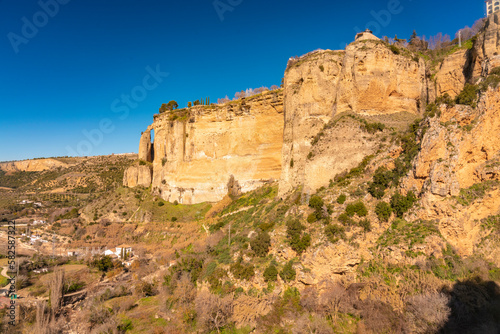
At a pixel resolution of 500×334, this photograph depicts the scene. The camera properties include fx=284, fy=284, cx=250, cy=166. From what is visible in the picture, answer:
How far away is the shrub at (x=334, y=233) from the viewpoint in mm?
13622

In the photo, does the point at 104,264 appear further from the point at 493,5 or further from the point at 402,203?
the point at 493,5

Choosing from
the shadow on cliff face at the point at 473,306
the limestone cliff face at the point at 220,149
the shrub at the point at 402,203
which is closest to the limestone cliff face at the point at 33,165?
the limestone cliff face at the point at 220,149

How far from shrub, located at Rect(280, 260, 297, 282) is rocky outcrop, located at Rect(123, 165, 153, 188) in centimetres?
3375

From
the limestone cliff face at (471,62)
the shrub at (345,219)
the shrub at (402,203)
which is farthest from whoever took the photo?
the limestone cliff face at (471,62)

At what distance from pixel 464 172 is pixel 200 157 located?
2837 cm

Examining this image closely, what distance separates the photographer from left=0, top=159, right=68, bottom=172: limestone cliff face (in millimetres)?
93312

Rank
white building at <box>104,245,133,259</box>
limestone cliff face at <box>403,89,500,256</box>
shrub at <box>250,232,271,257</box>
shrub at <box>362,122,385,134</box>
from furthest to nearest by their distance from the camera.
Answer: white building at <box>104,245,133,259</box> < shrub at <box>362,122,385,134</box> < shrub at <box>250,232,271,257</box> < limestone cliff face at <box>403,89,500,256</box>

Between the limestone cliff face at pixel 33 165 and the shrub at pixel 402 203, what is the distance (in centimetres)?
10146

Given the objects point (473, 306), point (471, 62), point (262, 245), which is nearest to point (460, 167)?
point (473, 306)

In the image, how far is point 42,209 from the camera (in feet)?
172

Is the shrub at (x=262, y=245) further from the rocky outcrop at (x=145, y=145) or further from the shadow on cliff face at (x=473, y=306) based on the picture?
the rocky outcrop at (x=145, y=145)

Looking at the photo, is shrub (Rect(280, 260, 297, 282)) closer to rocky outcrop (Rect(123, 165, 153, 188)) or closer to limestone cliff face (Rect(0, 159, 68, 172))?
rocky outcrop (Rect(123, 165, 153, 188))

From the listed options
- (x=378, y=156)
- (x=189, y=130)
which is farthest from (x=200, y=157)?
(x=378, y=156)

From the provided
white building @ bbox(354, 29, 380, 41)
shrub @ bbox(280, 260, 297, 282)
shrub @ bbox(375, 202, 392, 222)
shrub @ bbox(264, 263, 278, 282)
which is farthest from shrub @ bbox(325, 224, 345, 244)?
white building @ bbox(354, 29, 380, 41)
